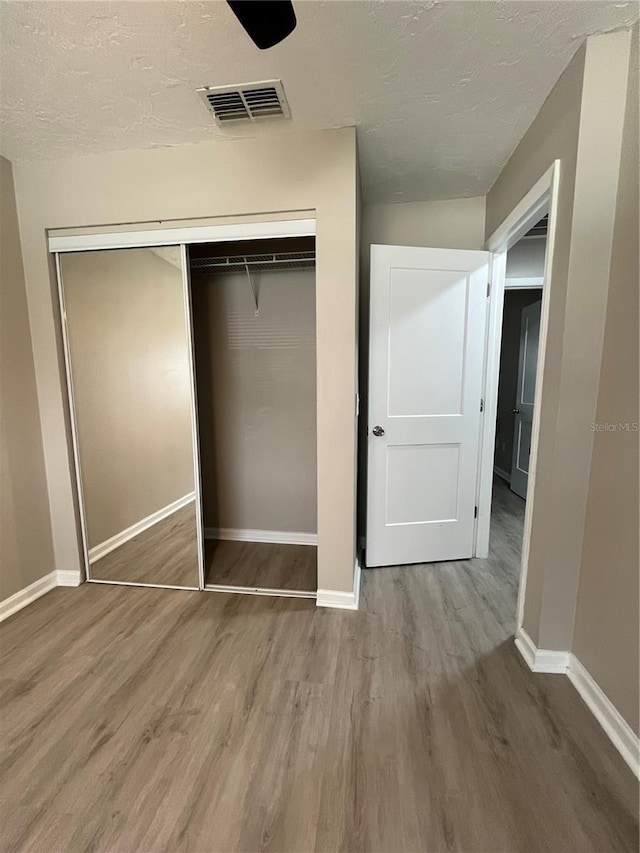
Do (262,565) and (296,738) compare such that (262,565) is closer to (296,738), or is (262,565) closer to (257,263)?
(296,738)

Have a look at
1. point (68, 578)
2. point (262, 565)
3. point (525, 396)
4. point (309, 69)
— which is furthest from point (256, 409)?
point (525, 396)

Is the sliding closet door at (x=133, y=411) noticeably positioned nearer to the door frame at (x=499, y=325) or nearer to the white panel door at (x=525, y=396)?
the door frame at (x=499, y=325)

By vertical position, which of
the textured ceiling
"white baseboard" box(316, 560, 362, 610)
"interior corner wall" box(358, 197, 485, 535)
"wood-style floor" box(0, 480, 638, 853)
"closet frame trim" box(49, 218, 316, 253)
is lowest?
"wood-style floor" box(0, 480, 638, 853)

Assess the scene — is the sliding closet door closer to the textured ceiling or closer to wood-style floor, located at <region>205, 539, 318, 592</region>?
wood-style floor, located at <region>205, 539, 318, 592</region>

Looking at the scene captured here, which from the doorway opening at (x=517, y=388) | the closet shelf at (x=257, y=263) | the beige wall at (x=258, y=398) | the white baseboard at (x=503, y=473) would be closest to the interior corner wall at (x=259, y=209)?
the closet shelf at (x=257, y=263)

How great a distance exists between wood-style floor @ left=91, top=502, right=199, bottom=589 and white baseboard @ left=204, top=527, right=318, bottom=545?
0.51m

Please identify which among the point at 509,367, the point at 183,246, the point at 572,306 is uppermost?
the point at 183,246

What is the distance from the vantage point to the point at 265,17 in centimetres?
85

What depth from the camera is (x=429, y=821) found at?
41.9 inches

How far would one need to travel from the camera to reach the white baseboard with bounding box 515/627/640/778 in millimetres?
1226

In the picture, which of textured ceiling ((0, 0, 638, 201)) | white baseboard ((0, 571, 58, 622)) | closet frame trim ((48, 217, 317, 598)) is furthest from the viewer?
white baseboard ((0, 571, 58, 622))

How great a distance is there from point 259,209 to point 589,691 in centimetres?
263

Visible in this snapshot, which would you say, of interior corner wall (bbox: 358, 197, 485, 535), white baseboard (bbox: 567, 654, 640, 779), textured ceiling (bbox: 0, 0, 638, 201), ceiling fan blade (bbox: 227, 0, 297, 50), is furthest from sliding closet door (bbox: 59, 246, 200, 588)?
white baseboard (bbox: 567, 654, 640, 779)

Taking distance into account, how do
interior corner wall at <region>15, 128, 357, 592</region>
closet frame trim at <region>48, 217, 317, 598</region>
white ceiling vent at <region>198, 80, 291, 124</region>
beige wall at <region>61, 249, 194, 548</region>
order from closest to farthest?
white ceiling vent at <region>198, 80, 291, 124</region> < interior corner wall at <region>15, 128, 357, 592</region> < closet frame trim at <region>48, 217, 317, 598</region> < beige wall at <region>61, 249, 194, 548</region>
